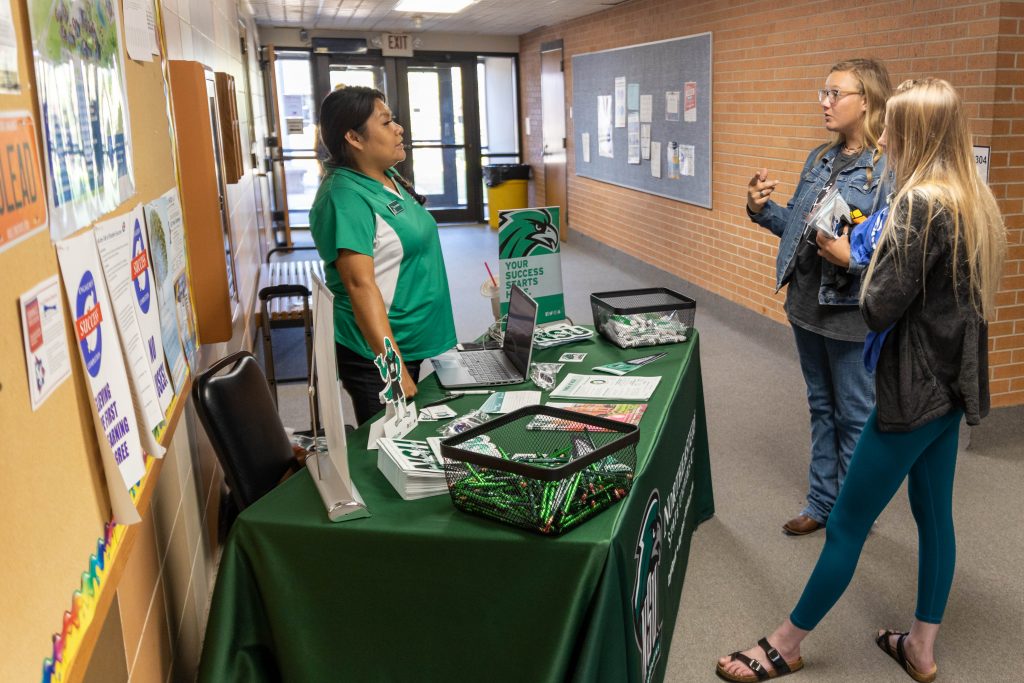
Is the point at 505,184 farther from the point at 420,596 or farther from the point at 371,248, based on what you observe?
the point at 420,596

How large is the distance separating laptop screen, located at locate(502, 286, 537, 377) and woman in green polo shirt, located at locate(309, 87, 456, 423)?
218 millimetres

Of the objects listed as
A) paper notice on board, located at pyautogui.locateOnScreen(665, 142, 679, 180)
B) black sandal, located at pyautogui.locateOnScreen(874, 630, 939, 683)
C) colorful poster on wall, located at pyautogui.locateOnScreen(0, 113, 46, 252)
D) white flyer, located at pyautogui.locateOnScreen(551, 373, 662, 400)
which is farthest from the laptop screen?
paper notice on board, located at pyautogui.locateOnScreen(665, 142, 679, 180)

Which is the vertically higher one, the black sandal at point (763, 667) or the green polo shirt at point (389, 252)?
the green polo shirt at point (389, 252)

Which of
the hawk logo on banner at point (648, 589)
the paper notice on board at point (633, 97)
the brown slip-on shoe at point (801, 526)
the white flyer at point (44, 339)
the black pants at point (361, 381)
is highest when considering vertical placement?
the paper notice on board at point (633, 97)

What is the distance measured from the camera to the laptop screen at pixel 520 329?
2529mm

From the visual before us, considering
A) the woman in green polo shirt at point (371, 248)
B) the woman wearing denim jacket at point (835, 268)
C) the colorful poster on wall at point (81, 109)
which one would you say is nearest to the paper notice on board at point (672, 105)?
the woman wearing denim jacket at point (835, 268)

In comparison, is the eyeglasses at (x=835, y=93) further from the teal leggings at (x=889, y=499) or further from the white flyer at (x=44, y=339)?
the white flyer at (x=44, y=339)

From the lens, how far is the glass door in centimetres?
1123

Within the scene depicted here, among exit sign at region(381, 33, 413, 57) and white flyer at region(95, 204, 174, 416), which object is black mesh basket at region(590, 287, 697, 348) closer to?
white flyer at region(95, 204, 174, 416)

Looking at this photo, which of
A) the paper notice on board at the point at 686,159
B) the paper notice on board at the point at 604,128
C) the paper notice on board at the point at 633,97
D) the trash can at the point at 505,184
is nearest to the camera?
the paper notice on board at the point at 686,159

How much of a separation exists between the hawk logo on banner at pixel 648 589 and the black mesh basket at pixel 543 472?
0.20 metres

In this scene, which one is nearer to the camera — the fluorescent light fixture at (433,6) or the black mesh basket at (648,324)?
the black mesh basket at (648,324)

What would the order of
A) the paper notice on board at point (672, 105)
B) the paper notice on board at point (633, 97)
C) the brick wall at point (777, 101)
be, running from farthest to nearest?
the paper notice on board at point (633, 97), the paper notice on board at point (672, 105), the brick wall at point (777, 101)

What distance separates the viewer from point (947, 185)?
2.01 meters
